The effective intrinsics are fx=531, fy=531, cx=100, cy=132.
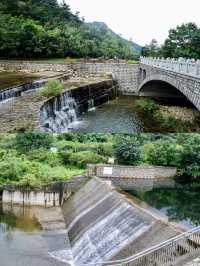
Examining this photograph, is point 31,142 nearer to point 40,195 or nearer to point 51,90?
point 40,195

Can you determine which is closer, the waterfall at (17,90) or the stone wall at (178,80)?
the stone wall at (178,80)

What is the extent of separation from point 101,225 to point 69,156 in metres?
9.35

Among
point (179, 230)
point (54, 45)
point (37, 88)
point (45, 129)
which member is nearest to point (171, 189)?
point (179, 230)

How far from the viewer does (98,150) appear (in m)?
32.6

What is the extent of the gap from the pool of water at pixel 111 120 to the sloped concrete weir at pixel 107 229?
65.8 feet

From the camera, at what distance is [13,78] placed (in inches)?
2518

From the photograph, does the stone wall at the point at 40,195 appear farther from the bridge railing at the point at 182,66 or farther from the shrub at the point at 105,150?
the bridge railing at the point at 182,66

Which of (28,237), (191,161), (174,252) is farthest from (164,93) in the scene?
(174,252)

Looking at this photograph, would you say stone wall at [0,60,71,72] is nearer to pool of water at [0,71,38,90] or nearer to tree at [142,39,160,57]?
pool of water at [0,71,38,90]

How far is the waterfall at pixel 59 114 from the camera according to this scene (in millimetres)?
44759

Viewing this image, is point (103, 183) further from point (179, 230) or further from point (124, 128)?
point (124, 128)

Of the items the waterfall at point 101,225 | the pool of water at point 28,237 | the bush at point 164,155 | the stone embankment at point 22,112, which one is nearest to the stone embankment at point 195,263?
the waterfall at point 101,225

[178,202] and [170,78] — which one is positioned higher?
[170,78]

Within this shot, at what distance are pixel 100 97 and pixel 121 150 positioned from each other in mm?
31375
